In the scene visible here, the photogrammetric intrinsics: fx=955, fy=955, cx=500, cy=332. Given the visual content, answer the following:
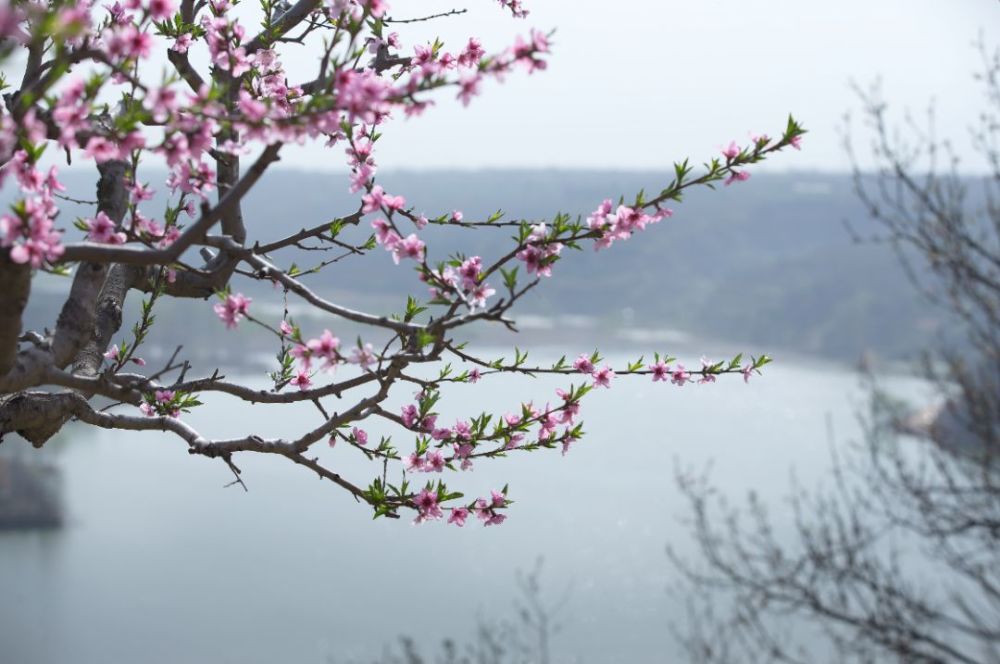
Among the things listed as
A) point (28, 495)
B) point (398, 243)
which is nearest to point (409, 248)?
point (398, 243)

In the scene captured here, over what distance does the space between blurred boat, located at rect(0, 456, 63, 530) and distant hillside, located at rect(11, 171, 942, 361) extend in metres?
10.6

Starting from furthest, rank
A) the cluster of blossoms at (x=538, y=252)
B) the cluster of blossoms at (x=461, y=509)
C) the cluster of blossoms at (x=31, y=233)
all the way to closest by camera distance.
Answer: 1. the cluster of blossoms at (x=461, y=509)
2. the cluster of blossoms at (x=538, y=252)
3. the cluster of blossoms at (x=31, y=233)

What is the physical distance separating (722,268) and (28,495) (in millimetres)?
49272

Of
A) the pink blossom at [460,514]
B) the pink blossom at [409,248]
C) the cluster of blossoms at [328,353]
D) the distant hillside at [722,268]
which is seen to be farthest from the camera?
the distant hillside at [722,268]

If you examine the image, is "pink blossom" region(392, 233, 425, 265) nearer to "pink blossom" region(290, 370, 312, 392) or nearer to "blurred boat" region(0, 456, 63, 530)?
"pink blossom" region(290, 370, 312, 392)

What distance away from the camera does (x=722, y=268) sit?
231ft

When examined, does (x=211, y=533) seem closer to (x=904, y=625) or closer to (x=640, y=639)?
(x=640, y=639)

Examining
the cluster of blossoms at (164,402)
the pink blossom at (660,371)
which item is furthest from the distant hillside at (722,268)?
the pink blossom at (660,371)

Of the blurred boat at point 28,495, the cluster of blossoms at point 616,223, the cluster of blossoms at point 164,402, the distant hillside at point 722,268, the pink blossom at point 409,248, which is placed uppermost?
the distant hillside at point 722,268

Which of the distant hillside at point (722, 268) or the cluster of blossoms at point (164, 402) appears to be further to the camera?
the distant hillside at point (722, 268)

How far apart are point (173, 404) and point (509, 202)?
2351 inches

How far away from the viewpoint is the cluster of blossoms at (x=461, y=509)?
248cm

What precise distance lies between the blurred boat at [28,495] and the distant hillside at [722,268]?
419 inches

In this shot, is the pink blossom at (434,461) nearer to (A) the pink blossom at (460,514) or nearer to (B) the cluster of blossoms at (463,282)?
(A) the pink blossom at (460,514)
